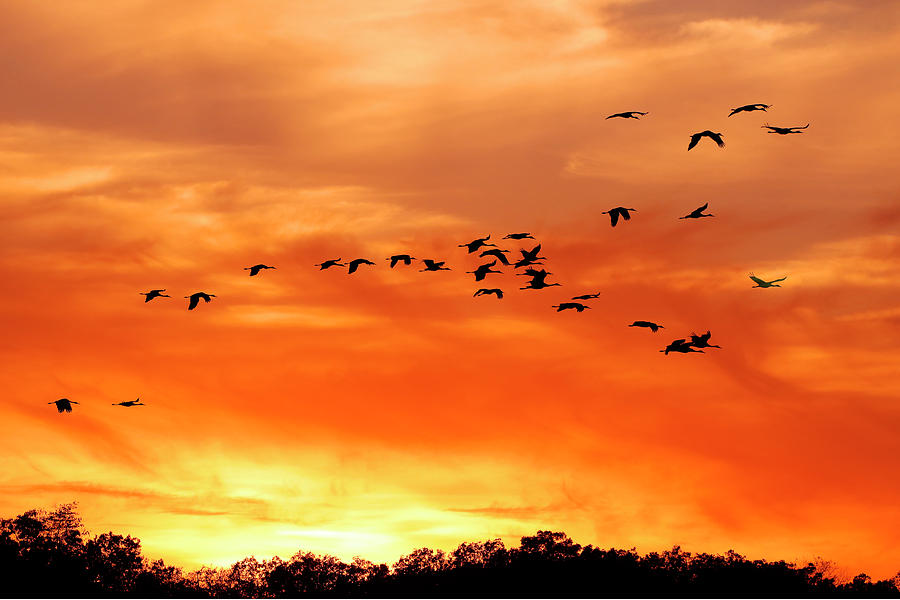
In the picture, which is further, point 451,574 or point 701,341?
point 451,574

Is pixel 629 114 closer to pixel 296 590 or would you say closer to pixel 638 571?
pixel 638 571

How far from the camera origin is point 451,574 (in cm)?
8062

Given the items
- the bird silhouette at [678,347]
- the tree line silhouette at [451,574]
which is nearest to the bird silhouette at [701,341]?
the bird silhouette at [678,347]

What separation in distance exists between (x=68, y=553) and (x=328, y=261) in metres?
44.2

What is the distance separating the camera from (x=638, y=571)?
80.4 m

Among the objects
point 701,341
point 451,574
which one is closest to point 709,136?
point 701,341

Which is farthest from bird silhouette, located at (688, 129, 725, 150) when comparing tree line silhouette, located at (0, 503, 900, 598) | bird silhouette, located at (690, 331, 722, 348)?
tree line silhouette, located at (0, 503, 900, 598)

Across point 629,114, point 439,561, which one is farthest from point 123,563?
point 629,114

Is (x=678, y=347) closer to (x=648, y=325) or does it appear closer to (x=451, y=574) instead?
(x=648, y=325)

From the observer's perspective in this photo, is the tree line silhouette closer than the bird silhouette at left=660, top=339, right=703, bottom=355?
No

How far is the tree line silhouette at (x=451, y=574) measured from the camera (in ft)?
242

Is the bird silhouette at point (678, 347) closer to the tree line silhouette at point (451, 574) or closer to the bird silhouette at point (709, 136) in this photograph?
the bird silhouette at point (709, 136)

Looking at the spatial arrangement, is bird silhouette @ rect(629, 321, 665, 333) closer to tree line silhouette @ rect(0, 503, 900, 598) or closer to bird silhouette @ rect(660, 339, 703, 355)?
bird silhouette @ rect(660, 339, 703, 355)

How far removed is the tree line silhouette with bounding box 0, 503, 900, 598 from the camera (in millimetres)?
73625
